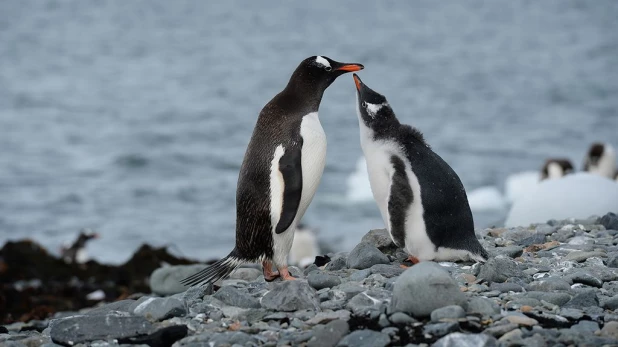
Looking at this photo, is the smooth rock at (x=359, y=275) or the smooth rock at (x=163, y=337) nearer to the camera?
the smooth rock at (x=163, y=337)

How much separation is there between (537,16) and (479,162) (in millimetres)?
38954

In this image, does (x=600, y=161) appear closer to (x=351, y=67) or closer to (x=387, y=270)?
(x=351, y=67)

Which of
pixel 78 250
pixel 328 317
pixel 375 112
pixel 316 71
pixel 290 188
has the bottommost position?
pixel 78 250

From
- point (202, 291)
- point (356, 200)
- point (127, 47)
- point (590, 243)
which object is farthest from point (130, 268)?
point (127, 47)

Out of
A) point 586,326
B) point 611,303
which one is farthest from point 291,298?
point 611,303

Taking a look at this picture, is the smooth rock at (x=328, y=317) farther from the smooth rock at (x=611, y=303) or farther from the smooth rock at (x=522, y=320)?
the smooth rock at (x=611, y=303)

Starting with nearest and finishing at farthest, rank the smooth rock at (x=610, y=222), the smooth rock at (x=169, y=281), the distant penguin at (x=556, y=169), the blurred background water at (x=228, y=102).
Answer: the smooth rock at (x=610, y=222) < the smooth rock at (x=169, y=281) < the distant penguin at (x=556, y=169) < the blurred background water at (x=228, y=102)

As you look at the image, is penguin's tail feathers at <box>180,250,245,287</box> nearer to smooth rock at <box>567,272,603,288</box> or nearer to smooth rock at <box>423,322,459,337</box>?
smooth rock at <box>423,322,459,337</box>

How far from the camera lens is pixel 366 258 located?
4891mm

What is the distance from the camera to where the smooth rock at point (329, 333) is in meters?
3.68

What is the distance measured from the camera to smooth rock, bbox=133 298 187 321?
422 centimetres

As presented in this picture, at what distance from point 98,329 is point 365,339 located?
122 cm

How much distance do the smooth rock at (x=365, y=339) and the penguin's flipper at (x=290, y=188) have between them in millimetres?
1106

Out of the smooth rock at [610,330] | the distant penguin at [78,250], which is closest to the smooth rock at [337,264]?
the smooth rock at [610,330]
